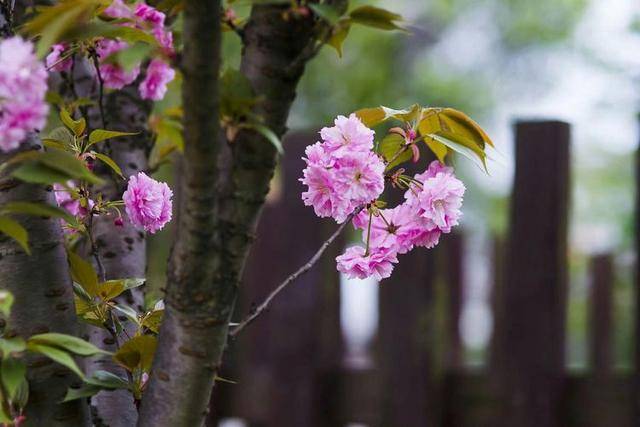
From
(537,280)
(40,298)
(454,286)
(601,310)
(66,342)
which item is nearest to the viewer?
(66,342)

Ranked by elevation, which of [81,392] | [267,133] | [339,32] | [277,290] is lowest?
[81,392]

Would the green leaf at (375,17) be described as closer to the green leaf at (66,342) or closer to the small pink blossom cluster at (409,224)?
the small pink blossom cluster at (409,224)

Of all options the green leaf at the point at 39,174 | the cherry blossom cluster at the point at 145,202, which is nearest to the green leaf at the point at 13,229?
the green leaf at the point at 39,174

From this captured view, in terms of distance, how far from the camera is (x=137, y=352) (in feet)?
2.69

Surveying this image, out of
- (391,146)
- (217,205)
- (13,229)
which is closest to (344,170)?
(391,146)

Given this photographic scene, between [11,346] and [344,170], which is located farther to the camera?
[344,170]

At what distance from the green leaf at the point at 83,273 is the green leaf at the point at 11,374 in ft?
0.64

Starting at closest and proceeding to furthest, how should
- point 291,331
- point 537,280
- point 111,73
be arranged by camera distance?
point 111,73 → point 537,280 → point 291,331

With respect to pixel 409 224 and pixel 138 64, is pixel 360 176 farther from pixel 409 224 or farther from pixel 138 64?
pixel 138 64

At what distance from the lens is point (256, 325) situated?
2.61 metres

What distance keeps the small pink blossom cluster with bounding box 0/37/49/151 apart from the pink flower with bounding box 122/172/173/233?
323mm

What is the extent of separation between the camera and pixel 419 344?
236 cm

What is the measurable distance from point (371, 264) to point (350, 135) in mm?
153

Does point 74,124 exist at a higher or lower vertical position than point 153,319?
higher
